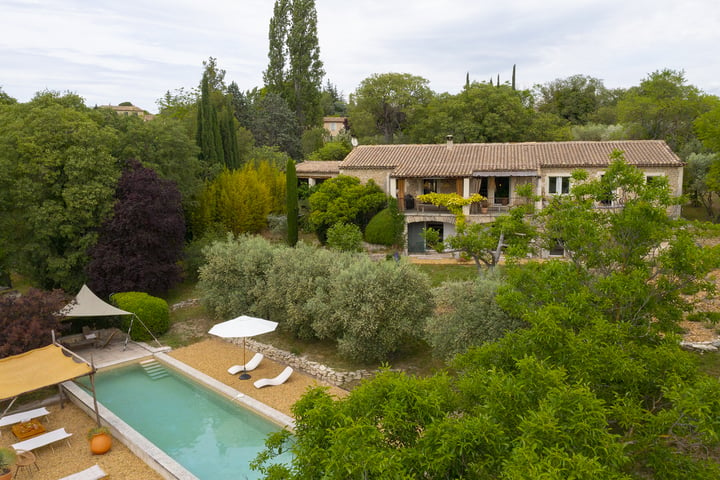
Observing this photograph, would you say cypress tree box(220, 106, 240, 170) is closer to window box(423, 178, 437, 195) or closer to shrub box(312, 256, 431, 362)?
window box(423, 178, 437, 195)

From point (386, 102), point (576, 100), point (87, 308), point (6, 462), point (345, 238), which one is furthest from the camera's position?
point (576, 100)

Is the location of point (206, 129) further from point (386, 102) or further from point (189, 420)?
point (386, 102)

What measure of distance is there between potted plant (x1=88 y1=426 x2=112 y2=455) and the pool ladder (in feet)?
14.1

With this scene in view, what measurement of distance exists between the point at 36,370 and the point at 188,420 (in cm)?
405

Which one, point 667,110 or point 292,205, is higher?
point 667,110

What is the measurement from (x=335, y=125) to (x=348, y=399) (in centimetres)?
7166

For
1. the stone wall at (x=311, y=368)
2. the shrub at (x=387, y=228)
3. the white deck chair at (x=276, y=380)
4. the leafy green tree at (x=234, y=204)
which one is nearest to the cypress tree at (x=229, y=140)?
the leafy green tree at (x=234, y=204)

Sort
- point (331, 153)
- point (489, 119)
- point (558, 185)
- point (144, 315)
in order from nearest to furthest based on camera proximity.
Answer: point (144, 315) → point (558, 185) → point (489, 119) → point (331, 153)

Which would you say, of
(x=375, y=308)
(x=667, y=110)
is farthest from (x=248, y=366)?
(x=667, y=110)

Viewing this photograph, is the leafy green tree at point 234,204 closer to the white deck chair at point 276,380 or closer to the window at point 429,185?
the window at point 429,185

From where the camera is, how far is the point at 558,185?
94.0 feet

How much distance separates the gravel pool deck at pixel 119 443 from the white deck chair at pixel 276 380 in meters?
0.12

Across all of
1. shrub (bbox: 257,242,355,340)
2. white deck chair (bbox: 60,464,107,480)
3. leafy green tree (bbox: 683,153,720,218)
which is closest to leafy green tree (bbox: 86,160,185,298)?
shrub (bbox: 257,242,355,340)

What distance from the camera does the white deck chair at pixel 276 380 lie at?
47.5 feet
